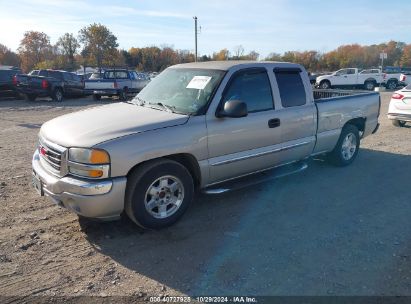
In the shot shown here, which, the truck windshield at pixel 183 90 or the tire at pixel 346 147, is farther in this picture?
the tire at pixel 346 147

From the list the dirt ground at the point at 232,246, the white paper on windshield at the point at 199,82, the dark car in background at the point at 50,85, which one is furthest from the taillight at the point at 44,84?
the white paper on windshield at the point at 199,82

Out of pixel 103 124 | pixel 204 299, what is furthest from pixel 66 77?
pixel 204 299

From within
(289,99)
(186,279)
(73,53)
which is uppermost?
(73,53)

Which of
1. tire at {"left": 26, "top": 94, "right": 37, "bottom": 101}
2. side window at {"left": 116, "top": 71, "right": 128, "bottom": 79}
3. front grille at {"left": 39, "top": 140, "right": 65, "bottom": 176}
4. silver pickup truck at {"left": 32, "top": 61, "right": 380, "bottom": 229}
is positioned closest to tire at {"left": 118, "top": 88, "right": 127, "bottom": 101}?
side window at {"left": 116, "top": 71, "right": 128, "bottom": 79}

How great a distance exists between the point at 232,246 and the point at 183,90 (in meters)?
2.12

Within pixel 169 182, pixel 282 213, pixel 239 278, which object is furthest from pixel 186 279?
pixel 282 213

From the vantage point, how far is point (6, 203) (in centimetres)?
493

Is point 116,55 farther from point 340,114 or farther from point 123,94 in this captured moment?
point 340,114

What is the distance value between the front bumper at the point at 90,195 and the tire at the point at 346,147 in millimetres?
4257

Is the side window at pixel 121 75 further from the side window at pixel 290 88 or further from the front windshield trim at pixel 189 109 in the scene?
the side window at pixel 290 88

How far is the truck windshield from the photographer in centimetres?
457

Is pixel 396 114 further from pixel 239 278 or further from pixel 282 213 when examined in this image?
pixel 239 278

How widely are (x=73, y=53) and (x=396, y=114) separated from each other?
79.9 m

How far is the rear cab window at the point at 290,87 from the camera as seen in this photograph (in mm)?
5297
